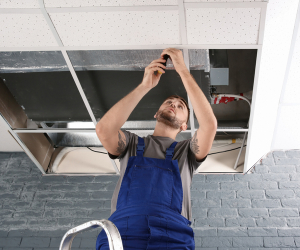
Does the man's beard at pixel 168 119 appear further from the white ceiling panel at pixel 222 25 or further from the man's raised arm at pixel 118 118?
the white ceiling panel at pixel 222 25

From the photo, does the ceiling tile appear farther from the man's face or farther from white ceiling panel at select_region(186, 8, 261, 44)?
the man's face

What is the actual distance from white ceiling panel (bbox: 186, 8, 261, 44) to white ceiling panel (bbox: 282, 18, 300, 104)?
36 cm

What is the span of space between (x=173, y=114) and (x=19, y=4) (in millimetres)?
946

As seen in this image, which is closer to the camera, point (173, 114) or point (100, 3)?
point (100, 3)

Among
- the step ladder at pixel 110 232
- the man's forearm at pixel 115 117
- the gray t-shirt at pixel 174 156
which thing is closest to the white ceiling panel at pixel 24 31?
the man's forearm at pixel 115 117

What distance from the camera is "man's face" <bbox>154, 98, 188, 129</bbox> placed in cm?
153

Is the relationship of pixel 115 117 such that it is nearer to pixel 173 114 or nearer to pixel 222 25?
pixel 173 114

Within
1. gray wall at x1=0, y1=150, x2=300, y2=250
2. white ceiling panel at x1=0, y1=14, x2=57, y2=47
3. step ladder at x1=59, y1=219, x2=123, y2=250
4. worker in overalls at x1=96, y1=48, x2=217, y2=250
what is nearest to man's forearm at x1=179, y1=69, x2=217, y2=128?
worker in overalls at x1=96, y1=48, x2=217, y2=250

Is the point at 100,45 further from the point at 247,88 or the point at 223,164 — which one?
the point at 223,164

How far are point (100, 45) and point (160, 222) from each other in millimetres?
966

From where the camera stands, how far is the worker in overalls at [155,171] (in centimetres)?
121

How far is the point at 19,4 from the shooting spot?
134 centimetres

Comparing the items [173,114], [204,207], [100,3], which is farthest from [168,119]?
[204,207]

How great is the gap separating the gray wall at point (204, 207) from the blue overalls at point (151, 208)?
1.10 meters
